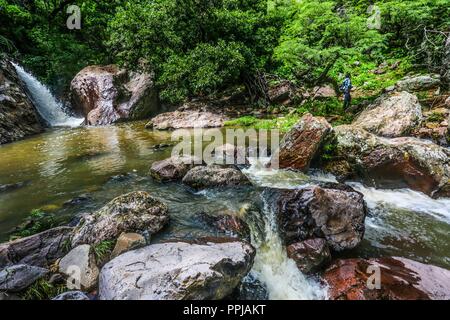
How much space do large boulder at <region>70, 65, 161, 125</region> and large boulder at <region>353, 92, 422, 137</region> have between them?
1339 cm

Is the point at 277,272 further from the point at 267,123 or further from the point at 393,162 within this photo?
the point at 267,123

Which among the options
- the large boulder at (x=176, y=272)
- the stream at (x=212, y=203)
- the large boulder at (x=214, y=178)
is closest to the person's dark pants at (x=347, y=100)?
the stream at (x=212, y=203)

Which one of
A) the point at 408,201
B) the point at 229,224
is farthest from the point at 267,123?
the point at 229,224

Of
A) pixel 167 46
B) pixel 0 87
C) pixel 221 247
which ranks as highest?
pixel 167 46

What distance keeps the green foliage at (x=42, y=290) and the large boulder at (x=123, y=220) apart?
37.0 inches

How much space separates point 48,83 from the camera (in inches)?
848

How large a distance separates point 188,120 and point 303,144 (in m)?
8.59

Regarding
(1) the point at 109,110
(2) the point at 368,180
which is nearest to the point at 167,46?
(1) the point at 109,110

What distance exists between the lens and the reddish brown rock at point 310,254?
4387 millimetres

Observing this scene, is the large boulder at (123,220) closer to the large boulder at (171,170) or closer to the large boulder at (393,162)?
the large boulder at (171,170)

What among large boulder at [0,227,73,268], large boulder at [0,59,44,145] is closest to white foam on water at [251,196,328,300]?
large boulder at [0,227,73,268]

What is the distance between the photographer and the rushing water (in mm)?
4648

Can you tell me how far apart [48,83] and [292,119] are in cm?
1870

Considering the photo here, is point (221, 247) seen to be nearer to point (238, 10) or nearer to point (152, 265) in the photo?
point (152, 265)
